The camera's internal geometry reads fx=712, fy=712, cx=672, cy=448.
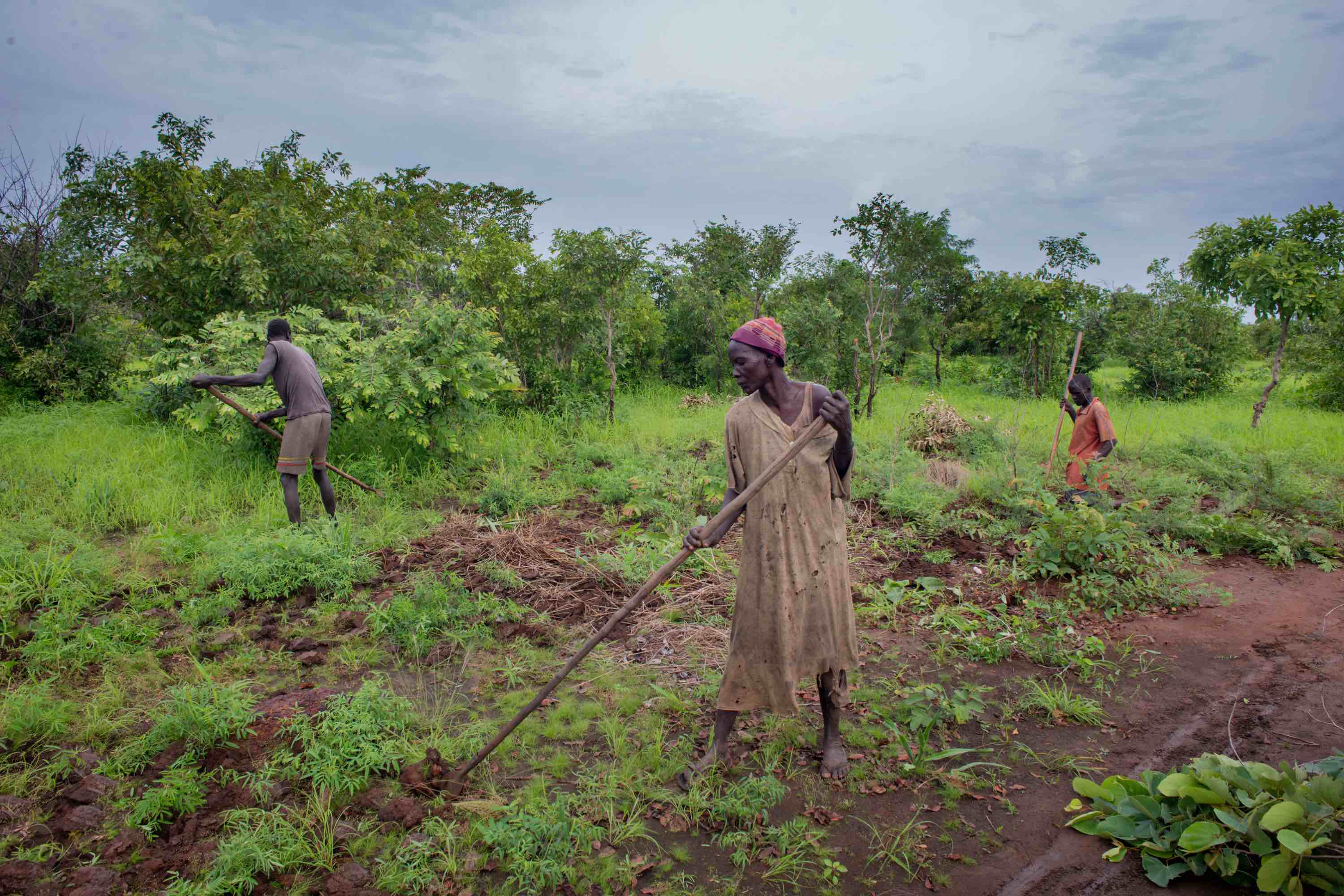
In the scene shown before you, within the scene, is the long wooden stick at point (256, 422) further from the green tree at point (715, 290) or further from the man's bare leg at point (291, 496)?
the green tree at point (715, 290)

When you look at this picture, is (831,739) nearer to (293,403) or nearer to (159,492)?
(293,403)

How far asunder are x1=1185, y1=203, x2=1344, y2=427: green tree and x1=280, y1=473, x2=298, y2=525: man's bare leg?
1137 cm

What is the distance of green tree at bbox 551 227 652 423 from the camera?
29.3 feet

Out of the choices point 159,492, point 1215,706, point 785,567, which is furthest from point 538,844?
point 159,492

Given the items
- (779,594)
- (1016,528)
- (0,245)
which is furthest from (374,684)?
(0,245)

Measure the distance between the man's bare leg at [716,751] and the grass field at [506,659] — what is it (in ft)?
0.22

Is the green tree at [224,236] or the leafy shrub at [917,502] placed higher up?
the green tree at [224,236]

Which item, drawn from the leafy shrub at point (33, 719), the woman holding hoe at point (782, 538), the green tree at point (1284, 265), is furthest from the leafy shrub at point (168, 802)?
the green tree at point (1284, 265)

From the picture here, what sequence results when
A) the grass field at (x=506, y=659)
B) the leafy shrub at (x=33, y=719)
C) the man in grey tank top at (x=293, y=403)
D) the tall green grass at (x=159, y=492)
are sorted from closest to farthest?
the grass field at (x=506, y=659)
the leafy shrub at (x=33, y=719)
the tall green grass at (x=159, y=492)
the man in grey tank top at (x=293, y=403)

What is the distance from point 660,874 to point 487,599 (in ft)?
7.86

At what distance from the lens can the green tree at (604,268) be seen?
8945 mm

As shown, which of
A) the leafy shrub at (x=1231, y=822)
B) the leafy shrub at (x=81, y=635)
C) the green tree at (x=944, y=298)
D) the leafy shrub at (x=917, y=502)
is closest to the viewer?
the leafy shrub at (x=1231, y=822)

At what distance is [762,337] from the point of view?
2.57 meters

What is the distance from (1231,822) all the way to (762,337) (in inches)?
83.9
